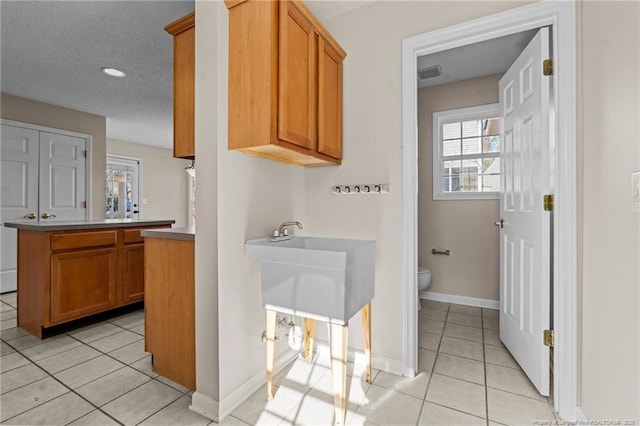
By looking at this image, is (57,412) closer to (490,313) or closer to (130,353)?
(130,353)

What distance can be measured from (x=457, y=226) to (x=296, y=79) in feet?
8.14

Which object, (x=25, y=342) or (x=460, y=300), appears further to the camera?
(x=460, y=300)

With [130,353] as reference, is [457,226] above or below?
above

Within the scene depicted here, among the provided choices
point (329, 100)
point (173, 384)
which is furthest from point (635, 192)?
point (173, 384)

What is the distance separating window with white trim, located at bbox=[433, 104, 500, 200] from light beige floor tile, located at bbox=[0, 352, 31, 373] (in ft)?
12.4

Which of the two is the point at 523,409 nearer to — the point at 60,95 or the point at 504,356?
the point at 504,356

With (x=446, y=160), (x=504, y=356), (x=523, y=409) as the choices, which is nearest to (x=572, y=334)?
(x=523, y=409)

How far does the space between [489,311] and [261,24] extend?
123 inches

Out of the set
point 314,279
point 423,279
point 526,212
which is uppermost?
point 526,212

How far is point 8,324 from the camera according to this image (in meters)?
2.77

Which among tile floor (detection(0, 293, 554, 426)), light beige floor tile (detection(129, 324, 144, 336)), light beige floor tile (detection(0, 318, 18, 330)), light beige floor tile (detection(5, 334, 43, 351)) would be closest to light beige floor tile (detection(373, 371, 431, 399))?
tile floor (detection(0, 293, 554, 426))

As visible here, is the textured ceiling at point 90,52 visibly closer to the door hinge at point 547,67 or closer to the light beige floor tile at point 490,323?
the door hinge at point 547,67

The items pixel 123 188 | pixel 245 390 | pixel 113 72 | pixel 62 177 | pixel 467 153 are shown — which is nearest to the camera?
pixel 245 390

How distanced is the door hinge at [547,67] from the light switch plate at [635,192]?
32.5 inches
